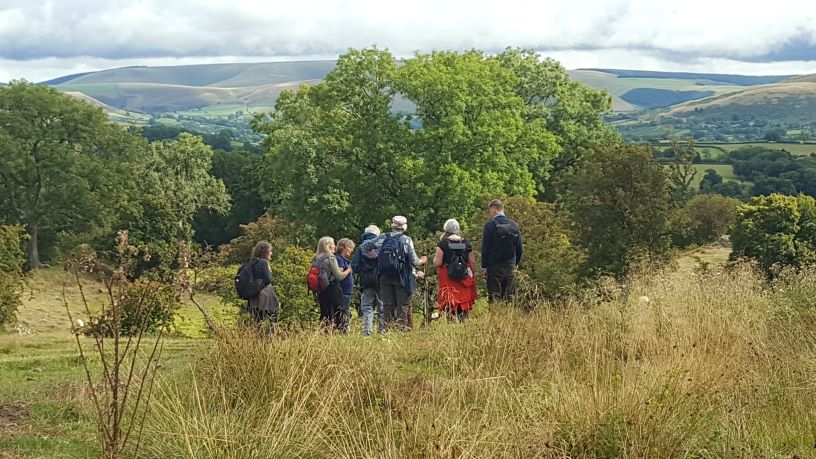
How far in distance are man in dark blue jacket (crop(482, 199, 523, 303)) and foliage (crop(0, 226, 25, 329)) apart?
24.2 meters

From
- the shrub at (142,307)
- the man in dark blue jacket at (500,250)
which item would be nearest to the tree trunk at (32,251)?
the man in dark blue jacket at (500,250)

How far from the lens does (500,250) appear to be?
39.8 ft

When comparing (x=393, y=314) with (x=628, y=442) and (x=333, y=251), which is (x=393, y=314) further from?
(x=628, y=442)

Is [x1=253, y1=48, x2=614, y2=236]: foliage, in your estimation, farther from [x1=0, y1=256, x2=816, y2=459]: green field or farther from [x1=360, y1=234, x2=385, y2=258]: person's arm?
[x1=0, y1=256, x2=816, y2=459]: green field

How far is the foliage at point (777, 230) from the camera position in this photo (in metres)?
29.4

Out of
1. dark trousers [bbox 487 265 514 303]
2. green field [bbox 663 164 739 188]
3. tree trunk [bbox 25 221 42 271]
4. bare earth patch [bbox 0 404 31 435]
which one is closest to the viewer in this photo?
bare earth patch [bbox 0 404 31 435]

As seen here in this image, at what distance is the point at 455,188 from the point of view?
122 ft

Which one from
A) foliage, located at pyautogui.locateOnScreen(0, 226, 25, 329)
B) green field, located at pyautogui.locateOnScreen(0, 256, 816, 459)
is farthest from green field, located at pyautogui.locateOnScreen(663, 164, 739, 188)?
green field, located at pyautogui.locateOnScreen(0, 256, 816, 459)

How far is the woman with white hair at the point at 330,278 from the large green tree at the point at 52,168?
48.4 meters

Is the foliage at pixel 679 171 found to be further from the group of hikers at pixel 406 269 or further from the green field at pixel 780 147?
the green field at pixel 780 147

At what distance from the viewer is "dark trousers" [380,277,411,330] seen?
12.5 metres

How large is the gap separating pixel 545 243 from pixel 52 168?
4011cm

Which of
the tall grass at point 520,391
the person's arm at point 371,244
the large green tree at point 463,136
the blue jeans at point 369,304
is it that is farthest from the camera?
the large green tree at point 463,136

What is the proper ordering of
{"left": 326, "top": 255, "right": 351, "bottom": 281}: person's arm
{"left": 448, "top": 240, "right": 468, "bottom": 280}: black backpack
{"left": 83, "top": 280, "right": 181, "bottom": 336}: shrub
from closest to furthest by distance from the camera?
1. {"left": 83, "top": 280, "right": 181, "bottom": 336}: shrub
2. {"left": 448, "top": 240, "right": 468, "bottom": 280}: black backpack
3. {"left": 326, "top": 255, "right": 351, "bottom": 281}: person's arm
